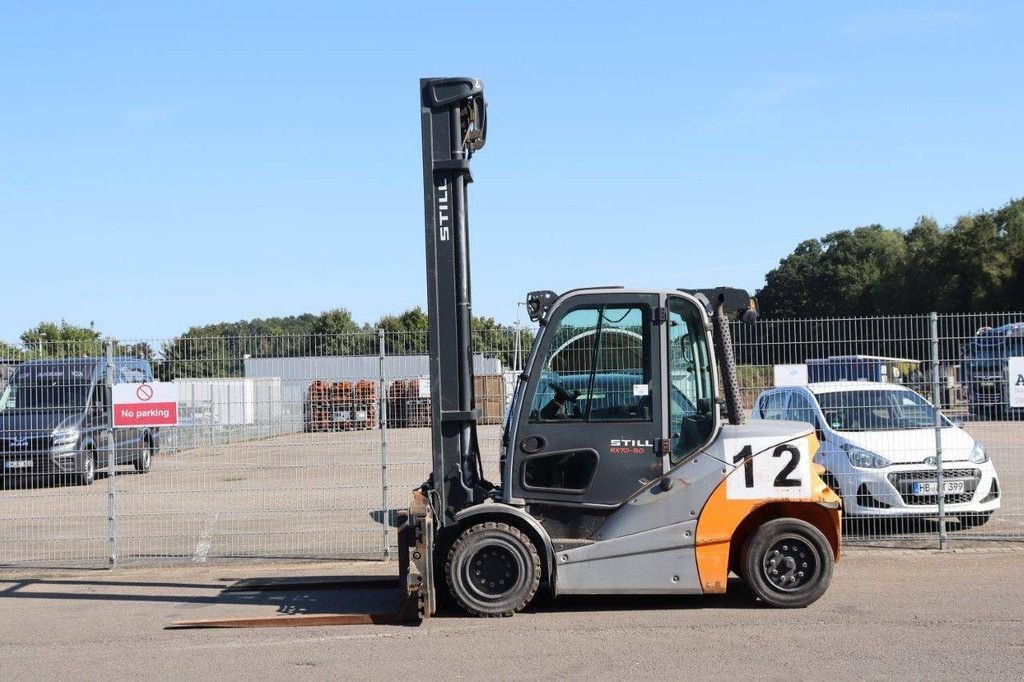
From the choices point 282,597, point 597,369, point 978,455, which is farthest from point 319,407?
point 978,455

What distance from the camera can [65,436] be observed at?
11234mm

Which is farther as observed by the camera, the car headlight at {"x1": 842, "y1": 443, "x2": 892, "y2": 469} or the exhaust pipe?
the car headlight at {"x1": 842, "y1": 443, "x2": 892, "y2": 469}

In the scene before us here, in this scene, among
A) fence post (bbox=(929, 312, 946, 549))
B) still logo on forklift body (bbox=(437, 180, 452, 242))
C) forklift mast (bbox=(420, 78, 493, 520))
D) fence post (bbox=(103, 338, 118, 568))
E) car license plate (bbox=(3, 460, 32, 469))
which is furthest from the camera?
car license plate (bbox=(3, 460, 32, 469))

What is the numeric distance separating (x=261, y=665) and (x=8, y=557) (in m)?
6.31

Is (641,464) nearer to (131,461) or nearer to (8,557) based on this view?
(131,461)

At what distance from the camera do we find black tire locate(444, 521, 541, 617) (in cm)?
791

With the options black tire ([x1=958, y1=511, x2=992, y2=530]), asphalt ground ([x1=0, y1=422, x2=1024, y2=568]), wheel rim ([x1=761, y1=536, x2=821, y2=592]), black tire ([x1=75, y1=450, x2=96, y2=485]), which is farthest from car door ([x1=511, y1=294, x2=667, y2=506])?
black tire ([x1=75, y1=450, x2=96, y2=485])

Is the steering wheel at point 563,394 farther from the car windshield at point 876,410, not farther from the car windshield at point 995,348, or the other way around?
the car windshield at point 995,348

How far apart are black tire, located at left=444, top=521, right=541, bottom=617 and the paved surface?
15cm

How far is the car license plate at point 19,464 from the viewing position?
1184 cm

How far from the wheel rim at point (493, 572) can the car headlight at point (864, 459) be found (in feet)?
16.0

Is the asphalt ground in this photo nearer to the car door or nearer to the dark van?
the dark van

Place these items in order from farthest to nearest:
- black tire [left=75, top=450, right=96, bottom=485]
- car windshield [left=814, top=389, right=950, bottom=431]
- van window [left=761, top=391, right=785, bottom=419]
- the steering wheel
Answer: van window [left=761, top=391, right=785, bottom=419] < black tire [left=75, top=450, right=96, bottom=485] < car windshield [left=814, top=389, right=950, bottom=431] < the steering wheel

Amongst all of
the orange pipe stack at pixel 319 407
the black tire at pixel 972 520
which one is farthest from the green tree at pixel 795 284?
the orange pipe stack at pixel 319 407
